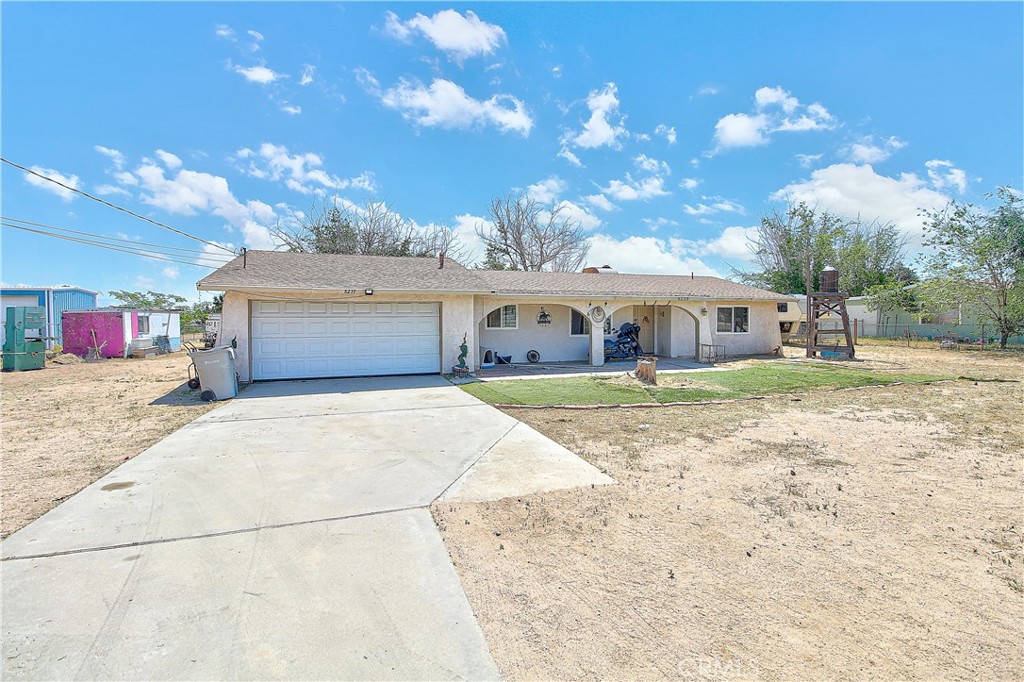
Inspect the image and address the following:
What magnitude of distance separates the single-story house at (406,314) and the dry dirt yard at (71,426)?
95.0 inches

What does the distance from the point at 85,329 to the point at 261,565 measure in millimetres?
21330

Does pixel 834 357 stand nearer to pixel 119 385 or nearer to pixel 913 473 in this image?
pixel 913 473

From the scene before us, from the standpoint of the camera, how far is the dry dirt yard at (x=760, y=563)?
208 centimetres

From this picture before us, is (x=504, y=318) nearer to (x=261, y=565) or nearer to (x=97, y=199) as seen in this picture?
(x=97, y=199)

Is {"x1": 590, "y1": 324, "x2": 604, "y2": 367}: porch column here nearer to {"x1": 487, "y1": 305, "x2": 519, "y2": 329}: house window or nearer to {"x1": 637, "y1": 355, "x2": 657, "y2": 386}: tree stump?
{"x1": 487, "y1": 305, "x2": 519, "y2": 329}: house window

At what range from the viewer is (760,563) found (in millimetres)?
2904

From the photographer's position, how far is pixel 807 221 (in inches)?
1281

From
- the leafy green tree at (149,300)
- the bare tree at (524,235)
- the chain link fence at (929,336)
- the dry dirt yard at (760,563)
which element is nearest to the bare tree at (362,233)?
the bare tree at (524,235)

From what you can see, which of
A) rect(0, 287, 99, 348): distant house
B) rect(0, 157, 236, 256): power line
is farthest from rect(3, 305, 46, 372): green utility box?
rect(0, 287, 99, 348): distant house

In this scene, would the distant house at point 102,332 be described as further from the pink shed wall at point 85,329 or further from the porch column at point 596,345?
the porch column at point 596,345

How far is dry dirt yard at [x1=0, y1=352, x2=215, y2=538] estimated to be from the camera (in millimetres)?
4133

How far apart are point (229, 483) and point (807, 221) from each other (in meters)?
38.7

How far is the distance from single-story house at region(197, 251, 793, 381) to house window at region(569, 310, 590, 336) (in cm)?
4

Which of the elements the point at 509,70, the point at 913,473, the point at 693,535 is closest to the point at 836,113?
the point at 509,70
